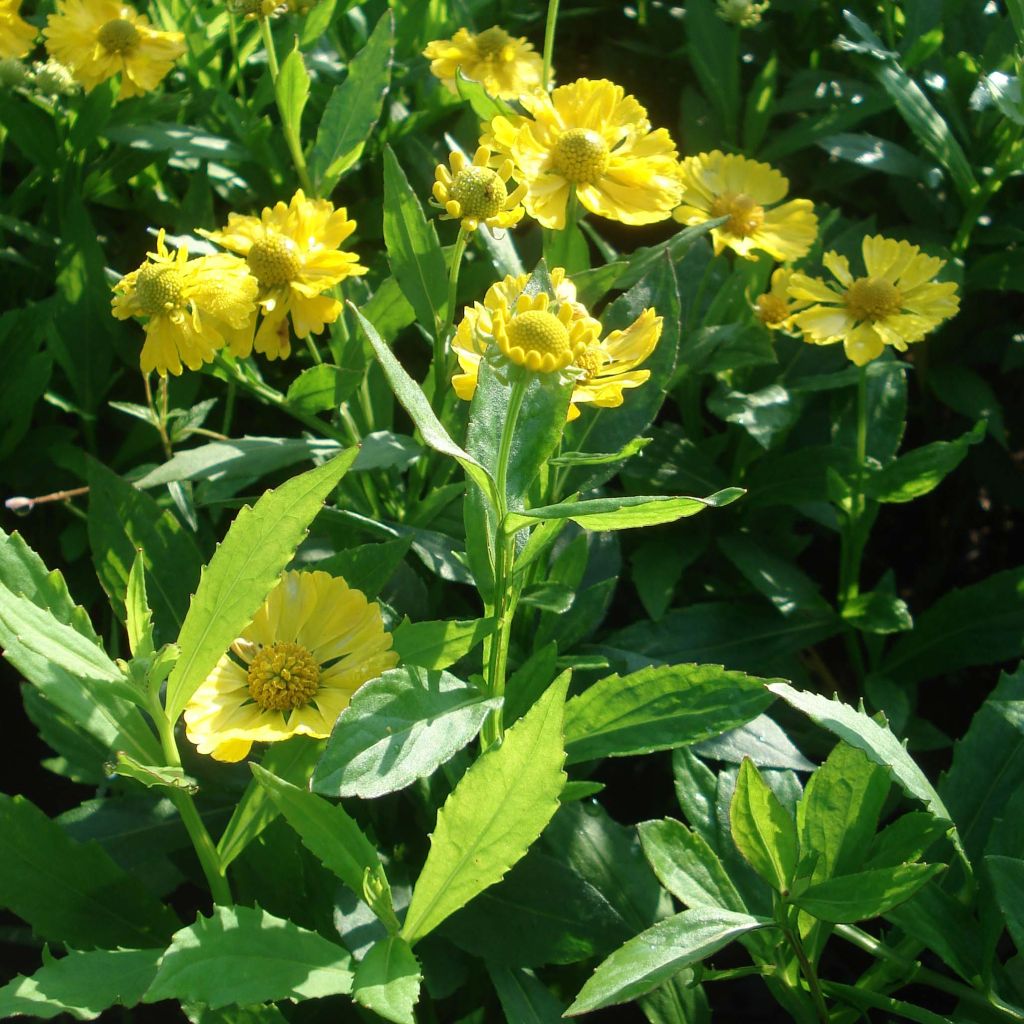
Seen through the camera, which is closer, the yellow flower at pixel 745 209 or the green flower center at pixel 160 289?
the green flower center at pixel 160 289

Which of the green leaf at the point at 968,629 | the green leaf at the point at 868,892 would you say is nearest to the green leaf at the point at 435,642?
the green leaf at the point at 868,892

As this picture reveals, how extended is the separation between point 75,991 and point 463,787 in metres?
0.33

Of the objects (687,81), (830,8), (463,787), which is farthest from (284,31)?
(463,787)

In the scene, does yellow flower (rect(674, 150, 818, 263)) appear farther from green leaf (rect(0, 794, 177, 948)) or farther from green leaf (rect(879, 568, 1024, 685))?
green leaf (rect(0, 794, 177, 948))

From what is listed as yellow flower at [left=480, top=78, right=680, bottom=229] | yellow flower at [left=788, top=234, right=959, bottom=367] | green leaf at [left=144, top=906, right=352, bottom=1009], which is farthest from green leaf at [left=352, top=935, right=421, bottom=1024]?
yellow flower at [left=788, top=234, right=959, bottom=367]

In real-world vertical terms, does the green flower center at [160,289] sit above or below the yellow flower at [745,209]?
below

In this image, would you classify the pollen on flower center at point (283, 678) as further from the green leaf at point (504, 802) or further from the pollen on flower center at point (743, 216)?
the pollen on flower center at point (743, 216)

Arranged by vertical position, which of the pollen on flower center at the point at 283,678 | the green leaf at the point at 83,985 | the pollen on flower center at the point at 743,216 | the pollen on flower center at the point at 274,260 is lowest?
the green leaf at the point at 83,985

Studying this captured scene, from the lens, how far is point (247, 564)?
93 cm

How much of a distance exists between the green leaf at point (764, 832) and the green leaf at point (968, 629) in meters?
0.59

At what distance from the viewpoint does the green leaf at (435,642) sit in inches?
39.6

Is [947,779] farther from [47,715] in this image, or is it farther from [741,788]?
[47,715]

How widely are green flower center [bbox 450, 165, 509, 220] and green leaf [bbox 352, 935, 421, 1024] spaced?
0.67m

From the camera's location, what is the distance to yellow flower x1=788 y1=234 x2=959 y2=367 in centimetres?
138
